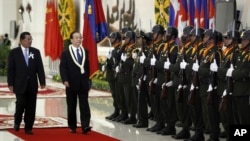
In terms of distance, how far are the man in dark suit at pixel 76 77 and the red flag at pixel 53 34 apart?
13530 millimetres

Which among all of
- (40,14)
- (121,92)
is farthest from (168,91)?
(40,14)

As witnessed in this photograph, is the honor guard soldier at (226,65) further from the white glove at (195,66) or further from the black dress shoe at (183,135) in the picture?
the black dress shoe at (183,135)

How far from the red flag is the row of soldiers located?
1199 centimetres

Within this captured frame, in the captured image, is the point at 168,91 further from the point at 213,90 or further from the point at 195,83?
the point at 213,90

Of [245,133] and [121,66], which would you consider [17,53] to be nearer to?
[121,66]

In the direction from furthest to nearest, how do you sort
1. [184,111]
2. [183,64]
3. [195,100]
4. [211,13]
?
[211,13] < [184,111] < [183,64] < [195,100]

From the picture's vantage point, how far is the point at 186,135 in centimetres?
970

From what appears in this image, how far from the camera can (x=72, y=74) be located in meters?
10.1

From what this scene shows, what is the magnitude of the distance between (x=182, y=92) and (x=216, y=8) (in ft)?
12.1

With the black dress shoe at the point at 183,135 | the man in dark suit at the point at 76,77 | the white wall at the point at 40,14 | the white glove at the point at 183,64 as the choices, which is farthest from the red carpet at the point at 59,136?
the white wall at the point at 40,14

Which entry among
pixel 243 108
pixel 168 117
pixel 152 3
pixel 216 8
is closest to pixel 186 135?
pixel 168 117

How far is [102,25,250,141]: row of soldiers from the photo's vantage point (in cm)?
869

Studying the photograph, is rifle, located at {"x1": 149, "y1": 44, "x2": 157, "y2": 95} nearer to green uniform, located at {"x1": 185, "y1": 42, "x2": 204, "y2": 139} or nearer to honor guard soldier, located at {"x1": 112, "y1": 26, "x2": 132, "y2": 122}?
green uniform, located at {"x1": 185, "y1": 42, "x2": 204, "y2": 139}

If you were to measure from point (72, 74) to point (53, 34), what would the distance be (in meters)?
14.0
